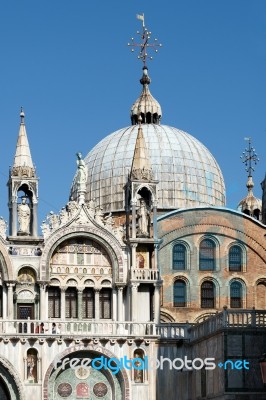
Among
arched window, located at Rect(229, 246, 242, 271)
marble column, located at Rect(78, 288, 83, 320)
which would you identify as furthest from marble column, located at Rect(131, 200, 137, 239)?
arched window, located at Rect(229, 246, 242, 271)

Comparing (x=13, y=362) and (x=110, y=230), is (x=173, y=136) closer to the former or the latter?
(x=110, y=230)

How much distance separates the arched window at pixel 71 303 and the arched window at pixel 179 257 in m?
6.14

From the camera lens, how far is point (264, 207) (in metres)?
62.5

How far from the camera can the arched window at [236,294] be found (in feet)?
181

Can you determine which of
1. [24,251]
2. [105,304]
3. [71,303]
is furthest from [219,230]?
[24,251]

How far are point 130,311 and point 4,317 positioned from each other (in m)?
5.30

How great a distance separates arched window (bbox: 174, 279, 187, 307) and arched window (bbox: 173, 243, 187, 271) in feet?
2.17

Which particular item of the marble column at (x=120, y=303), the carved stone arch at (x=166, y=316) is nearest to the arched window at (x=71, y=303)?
the marble column at (x=120, y=303)

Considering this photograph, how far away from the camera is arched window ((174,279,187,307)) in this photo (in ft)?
180

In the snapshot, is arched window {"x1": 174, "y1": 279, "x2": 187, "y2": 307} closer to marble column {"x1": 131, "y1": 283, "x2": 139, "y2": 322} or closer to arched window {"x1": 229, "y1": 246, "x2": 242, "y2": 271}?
arched window {"x1": 229, "y1": 246, "x2": 242, "y2": 271}

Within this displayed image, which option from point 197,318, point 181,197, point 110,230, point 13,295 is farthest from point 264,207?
point 13,295

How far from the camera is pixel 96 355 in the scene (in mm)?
48812

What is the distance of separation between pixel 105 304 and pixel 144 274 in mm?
2149

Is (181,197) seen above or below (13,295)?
above
